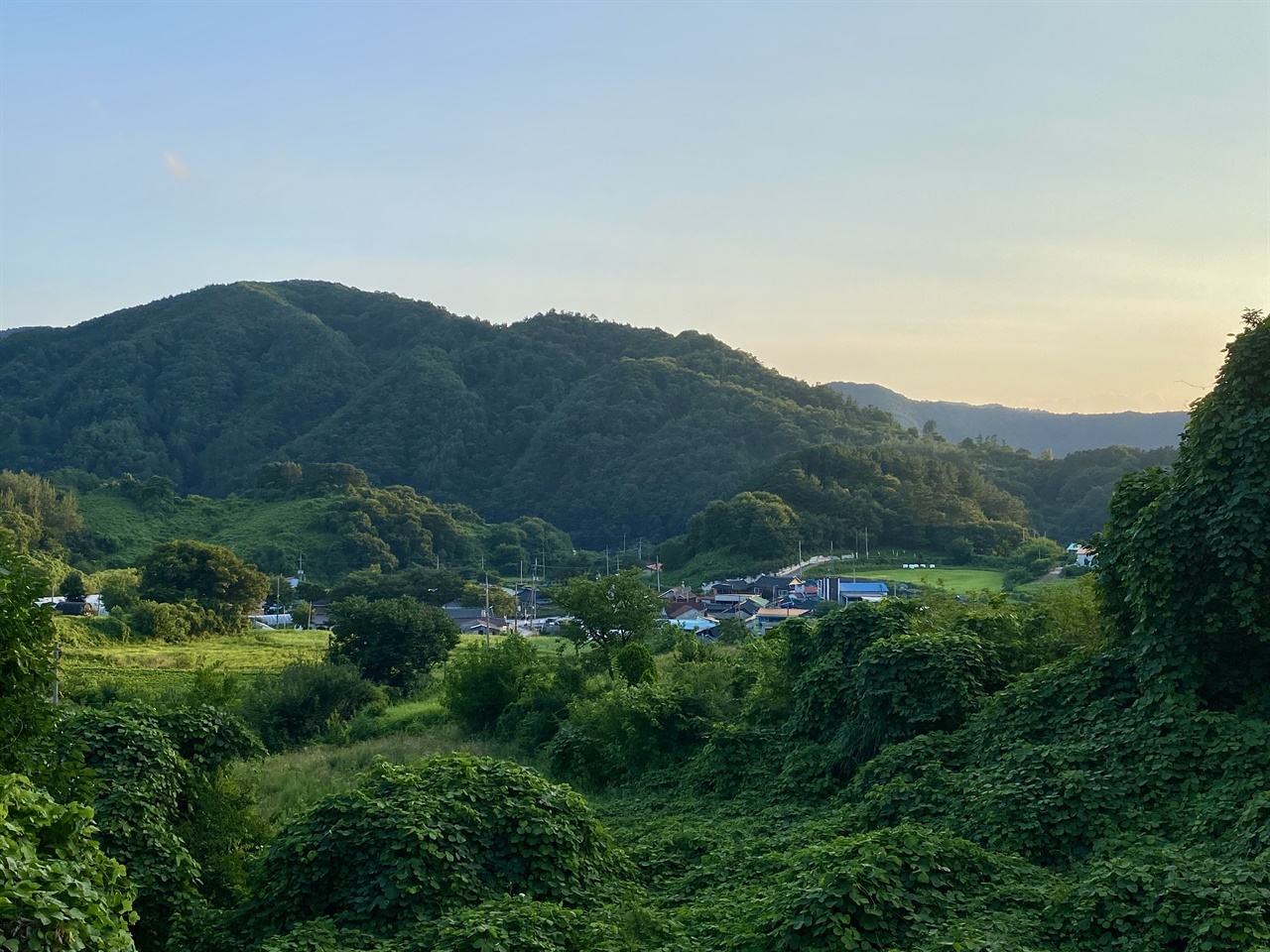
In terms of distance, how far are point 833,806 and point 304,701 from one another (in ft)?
59.4

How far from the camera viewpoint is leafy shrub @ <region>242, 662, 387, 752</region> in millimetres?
26594

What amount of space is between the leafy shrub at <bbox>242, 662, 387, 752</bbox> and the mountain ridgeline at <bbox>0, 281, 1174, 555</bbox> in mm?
43591

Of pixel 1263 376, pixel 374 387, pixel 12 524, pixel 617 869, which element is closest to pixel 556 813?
pixel 617 869

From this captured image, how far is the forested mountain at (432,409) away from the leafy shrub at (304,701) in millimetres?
62465

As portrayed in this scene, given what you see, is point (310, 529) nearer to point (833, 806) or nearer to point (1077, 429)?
point (833, 806)

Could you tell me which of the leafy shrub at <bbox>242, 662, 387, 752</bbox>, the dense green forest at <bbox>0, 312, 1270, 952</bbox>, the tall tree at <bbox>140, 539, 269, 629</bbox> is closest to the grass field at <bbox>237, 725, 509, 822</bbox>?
the dense green forest at <bbox>0, 312, 1270, 952</bbox>

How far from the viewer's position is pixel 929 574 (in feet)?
177

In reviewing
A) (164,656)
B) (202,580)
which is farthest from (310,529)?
(164,656)

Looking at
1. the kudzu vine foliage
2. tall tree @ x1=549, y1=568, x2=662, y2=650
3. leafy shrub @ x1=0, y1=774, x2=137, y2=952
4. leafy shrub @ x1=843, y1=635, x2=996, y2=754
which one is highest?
the kudzu vine foliage

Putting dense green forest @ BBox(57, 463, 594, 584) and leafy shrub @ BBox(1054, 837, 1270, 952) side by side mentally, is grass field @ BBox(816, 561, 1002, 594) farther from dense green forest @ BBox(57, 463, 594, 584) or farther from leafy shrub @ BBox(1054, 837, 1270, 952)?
leafy shrub @ BBox(1054, 837, 1270, 952)

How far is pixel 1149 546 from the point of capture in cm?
1164

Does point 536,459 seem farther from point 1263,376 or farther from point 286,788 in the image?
point 1263,376

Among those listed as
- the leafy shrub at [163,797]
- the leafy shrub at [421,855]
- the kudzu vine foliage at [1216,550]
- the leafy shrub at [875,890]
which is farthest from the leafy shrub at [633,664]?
the leafy shrub at [875,890]

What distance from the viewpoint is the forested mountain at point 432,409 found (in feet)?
333
